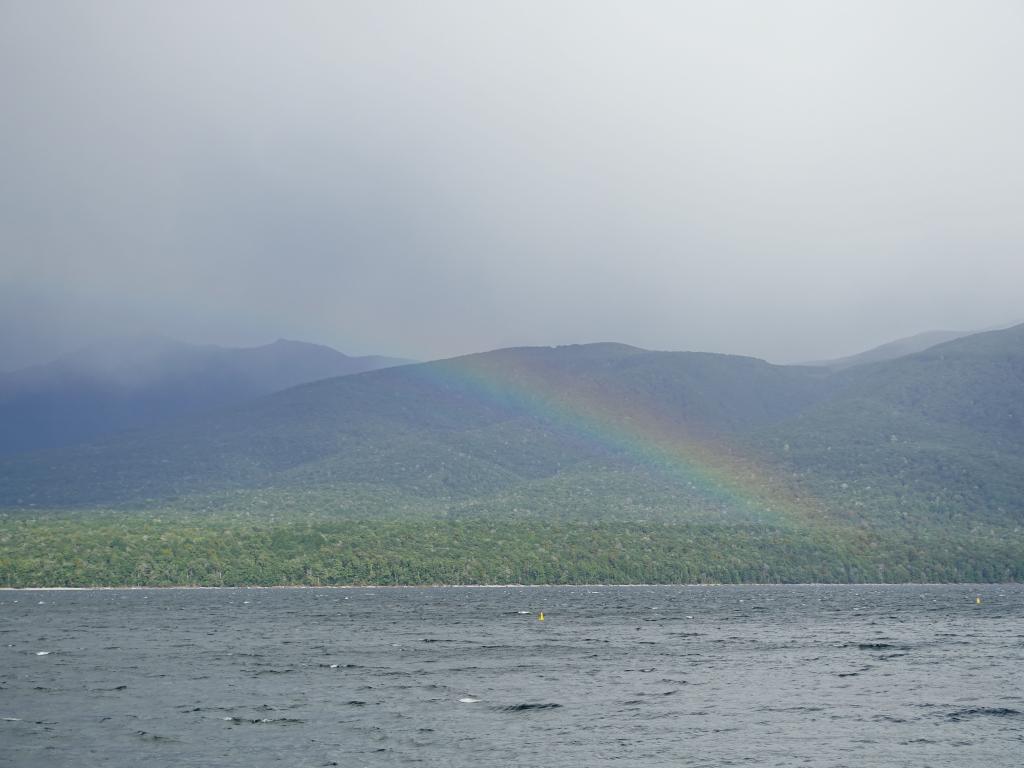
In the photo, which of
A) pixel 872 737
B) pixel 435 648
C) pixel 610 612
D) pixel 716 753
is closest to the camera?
pixel 716 753

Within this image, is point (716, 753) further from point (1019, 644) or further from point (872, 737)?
point (1019, 644)

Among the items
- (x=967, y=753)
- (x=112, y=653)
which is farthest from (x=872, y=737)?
(x=112, y=653)

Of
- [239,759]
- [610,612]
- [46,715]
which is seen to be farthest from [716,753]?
[610,612]

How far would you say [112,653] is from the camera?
125812 millimetres

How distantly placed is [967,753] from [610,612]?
128 metres

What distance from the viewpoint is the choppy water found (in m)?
71.1

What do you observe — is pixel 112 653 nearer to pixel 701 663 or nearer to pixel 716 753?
pixel 701 663

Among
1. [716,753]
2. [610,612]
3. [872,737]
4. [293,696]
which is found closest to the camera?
[716,753]

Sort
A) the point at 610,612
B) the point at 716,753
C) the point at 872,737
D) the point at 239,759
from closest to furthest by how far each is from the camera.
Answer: the point at 239,759, the point at 716,753, the point at 872,737, the point at 610,612

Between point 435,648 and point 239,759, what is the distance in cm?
6716

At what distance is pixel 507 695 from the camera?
9469 centimetres

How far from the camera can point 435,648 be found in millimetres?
133375

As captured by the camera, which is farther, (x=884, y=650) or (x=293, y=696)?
(x=884, y=650)

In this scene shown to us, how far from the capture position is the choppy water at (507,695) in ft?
233
